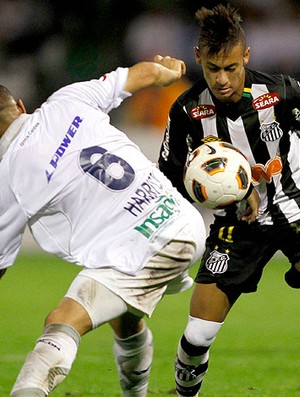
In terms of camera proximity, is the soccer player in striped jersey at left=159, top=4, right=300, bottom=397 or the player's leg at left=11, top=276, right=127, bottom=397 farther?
the soccer player in striped jersey at left=159, top=4, right=300, bottom=397

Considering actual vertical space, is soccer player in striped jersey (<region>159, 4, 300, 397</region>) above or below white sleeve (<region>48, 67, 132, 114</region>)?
below

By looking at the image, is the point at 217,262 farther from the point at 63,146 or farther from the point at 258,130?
the point at 63,146

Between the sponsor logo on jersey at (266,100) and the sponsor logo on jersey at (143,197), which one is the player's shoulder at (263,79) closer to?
the sponsor logo on jersey at (266,100)

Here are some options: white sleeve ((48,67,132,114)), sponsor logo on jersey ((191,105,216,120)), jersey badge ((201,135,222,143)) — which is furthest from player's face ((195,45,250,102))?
white sleeve ((48,67,132,114))

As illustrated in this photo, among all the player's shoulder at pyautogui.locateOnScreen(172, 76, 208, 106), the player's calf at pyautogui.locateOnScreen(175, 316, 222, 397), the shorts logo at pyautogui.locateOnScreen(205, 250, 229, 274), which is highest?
the player's shoulder at pyautogui.locateOnScreen(172, 76, 208, 106)

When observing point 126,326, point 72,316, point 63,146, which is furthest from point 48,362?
point 126,326

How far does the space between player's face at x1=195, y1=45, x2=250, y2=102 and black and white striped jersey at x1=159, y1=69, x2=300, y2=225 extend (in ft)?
0.46

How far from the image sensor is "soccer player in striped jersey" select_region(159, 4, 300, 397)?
5.43m

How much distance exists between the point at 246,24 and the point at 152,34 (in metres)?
1.30

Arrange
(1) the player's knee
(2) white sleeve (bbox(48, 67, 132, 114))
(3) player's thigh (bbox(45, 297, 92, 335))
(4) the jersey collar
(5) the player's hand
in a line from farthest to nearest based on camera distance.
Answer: (5) the player's hand < (1) the player's knee < (2) white sleeve (bbox(48, 67, 132, 114)) < (4) the jersey collar < (3) player's thigh (bbox(45, 297, 92, 335))

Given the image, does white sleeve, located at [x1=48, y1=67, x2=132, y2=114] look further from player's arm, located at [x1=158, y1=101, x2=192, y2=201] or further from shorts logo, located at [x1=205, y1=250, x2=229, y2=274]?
shorts logo, located at [x1=205, y1=250, x2=229, y2=274]

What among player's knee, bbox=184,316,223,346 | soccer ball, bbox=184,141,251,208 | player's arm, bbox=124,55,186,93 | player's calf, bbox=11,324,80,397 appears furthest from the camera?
player's knee, bbox=184,316,223,346

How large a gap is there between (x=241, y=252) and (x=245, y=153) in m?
0.57

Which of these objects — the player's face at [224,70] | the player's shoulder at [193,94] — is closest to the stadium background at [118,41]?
the player's shoulder at [193,94]
